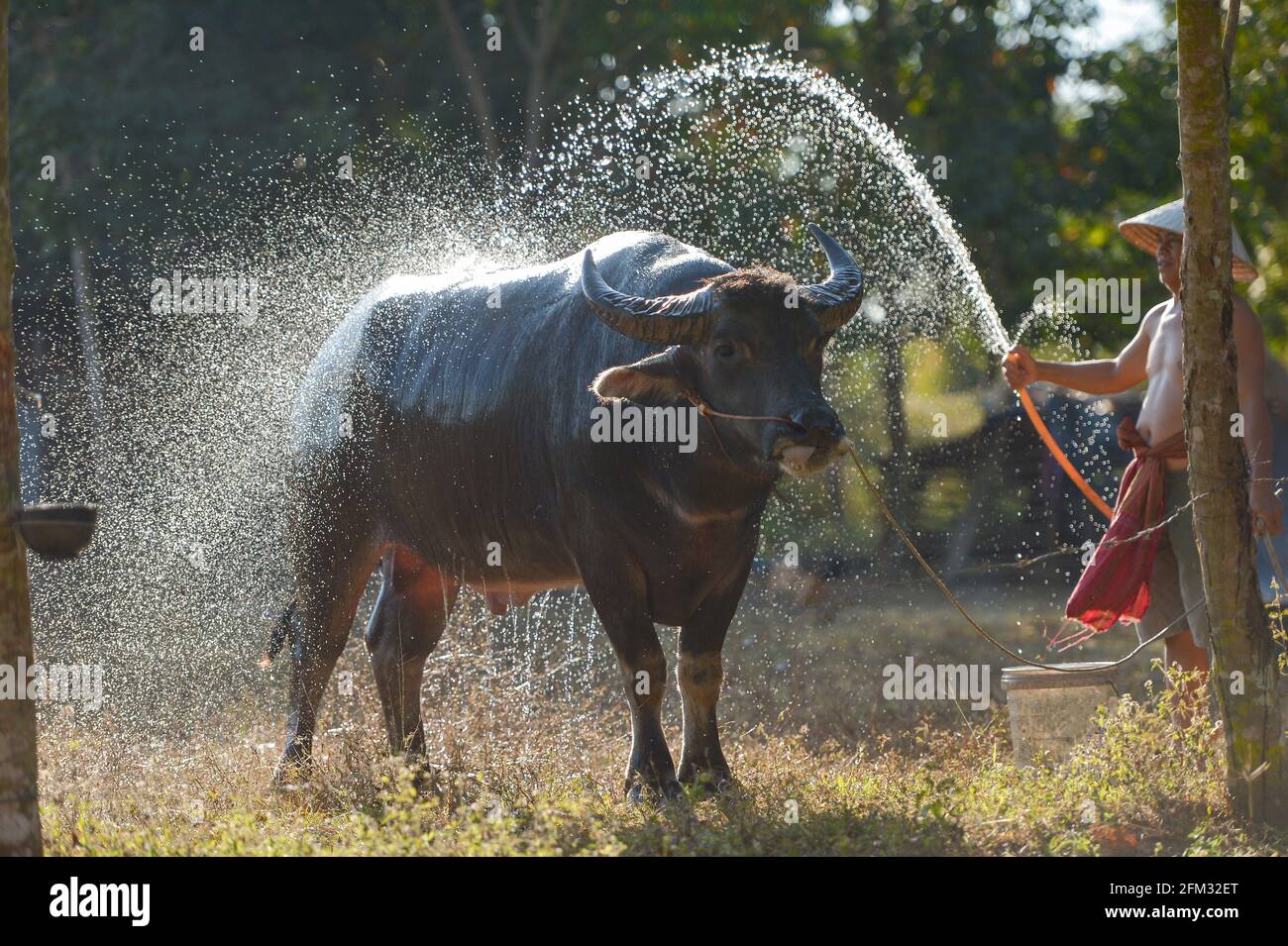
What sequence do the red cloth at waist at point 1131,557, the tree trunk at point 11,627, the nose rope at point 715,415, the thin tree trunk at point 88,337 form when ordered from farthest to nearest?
1. the thin tree trunk at point 88,337
2. the red cloth at waist at point 1131,557
3. the nose rope at point 715,415
4. the tree trunk at point 11,627

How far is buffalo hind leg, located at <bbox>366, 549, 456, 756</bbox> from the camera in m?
7.89

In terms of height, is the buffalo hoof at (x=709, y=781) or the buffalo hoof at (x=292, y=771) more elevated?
the buffalo hoof at (x=292, y=771)

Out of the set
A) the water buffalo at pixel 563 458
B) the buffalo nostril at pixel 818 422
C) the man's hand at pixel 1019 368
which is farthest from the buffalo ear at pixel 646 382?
the man's hand at pixel 1019 368

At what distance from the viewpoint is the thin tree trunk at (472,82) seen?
56.3ft

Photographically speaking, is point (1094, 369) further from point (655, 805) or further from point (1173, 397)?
point (655, 805)

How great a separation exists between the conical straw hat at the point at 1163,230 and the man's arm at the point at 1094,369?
11.9 inches

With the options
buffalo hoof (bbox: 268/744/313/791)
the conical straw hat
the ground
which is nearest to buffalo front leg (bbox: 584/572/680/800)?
the ground

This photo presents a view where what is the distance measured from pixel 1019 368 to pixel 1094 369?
0.47 meters

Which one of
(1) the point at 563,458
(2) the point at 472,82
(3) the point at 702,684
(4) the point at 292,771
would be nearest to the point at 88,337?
(2) the point at 472,82

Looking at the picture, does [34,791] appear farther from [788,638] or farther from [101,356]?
[101,356]

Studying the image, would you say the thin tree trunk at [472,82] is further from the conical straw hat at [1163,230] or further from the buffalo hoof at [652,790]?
the buffalo hoof at [652,790]
